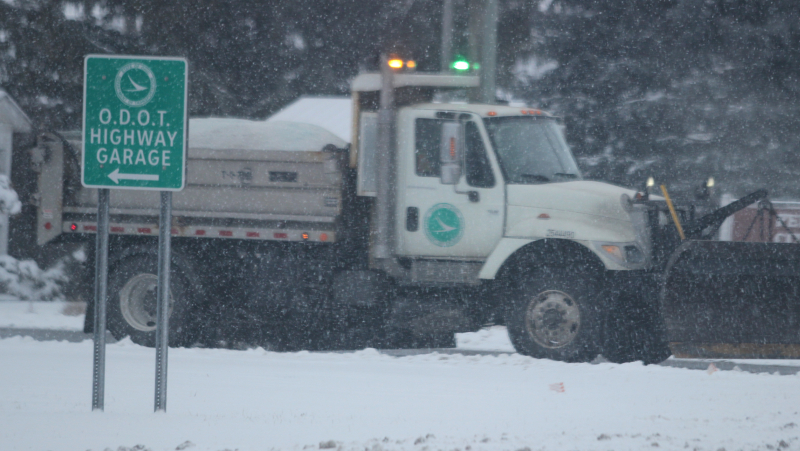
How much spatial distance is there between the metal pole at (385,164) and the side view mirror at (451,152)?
0.53 metres

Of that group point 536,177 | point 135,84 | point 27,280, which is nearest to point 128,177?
point 135,84

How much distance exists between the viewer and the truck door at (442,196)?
9469 millimetres

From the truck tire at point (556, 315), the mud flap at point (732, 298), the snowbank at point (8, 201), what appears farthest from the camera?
the snowbank at point (8, 201)

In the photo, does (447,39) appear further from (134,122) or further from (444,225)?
(134,122)

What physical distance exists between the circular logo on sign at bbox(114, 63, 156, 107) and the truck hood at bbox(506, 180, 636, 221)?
424 cm

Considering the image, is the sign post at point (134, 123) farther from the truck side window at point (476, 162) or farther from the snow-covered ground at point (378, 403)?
the truck side window at point (476, 162)

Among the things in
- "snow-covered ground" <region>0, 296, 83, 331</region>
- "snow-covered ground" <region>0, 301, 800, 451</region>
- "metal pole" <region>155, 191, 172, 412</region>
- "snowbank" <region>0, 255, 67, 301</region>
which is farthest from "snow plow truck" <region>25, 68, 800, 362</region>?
"snowbank" <region>0, 255, 67, 301</region>

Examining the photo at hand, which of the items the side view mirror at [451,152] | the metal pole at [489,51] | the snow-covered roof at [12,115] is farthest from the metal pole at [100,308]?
the snow-covered roof at [12,115]

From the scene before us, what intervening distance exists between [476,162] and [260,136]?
220cm

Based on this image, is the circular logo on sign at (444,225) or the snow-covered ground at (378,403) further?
the circular logo on sign at (444,225)

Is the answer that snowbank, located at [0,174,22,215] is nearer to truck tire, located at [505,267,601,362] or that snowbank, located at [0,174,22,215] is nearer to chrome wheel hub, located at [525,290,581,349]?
truck tire, located at [505,267,601,362]

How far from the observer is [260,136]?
9984mm

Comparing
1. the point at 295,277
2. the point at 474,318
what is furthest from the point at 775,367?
the point at 295,277

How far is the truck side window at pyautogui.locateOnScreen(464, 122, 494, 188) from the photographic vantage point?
31.1 ft
